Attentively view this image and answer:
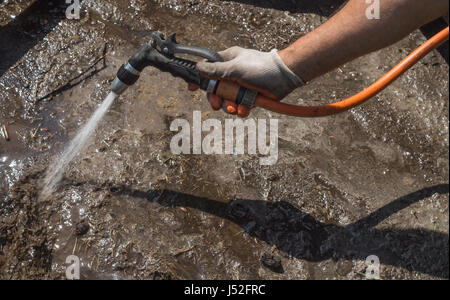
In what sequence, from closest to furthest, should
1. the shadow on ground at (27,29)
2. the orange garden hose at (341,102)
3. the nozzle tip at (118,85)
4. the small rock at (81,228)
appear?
1. the orange garden hose at (341,102)
2. the nozzle tip at (118,85)
3. the small rock at (81,228)
4. the shadow on ground at (27,29)

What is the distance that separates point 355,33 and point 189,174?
4.80 feet

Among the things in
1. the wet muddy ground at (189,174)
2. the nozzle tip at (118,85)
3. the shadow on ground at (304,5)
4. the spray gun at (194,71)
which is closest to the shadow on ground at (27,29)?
the wet muddy ground at (189,174)

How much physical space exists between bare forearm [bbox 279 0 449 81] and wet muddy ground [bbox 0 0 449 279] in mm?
981

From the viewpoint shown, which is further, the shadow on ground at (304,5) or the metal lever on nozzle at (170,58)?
the shadow on ground at (304,5)

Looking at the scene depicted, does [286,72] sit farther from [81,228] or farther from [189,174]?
[81,228]

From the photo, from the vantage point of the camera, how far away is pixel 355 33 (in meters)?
2.19

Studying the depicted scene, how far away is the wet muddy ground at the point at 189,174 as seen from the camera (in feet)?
8.59

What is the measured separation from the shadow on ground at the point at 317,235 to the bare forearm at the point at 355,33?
1.07 meters

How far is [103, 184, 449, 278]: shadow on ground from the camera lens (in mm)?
2770

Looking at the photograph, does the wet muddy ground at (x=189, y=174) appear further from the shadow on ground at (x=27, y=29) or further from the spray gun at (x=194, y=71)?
the spray gun at (x=194, y=71)

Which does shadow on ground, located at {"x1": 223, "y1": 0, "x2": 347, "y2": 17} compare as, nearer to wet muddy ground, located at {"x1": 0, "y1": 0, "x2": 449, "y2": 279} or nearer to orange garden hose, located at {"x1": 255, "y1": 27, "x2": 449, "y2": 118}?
wet muddy ground, located at {"x1": 0, "y1": 0, "x2": 449, "y2": 279}

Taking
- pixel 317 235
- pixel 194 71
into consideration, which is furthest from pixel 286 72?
pixel 317 235

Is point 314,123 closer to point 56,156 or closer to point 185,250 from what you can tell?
point 185,250

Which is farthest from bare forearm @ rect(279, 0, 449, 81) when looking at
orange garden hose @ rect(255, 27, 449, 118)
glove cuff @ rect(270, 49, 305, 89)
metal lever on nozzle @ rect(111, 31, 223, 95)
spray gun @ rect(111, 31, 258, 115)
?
metal lever on nozzle @ rect(111, 31, 223, 95)
